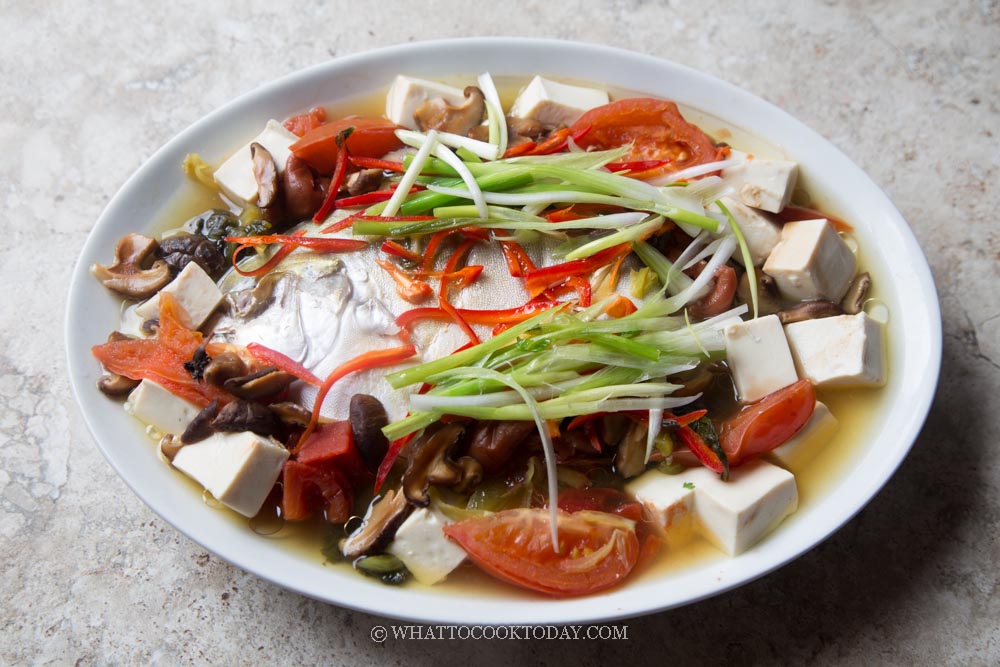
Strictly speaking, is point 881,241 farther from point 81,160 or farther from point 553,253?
point 81,160

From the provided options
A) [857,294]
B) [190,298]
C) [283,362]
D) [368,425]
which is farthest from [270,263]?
[857,294]

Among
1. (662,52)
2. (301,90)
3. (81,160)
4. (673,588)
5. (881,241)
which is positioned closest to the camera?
(673,588)

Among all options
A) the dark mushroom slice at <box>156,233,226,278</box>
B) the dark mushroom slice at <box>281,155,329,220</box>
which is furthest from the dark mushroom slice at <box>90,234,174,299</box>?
the dark mushroom slice at <box>281,155,329,220</box>

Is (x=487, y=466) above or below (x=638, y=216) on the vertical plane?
below

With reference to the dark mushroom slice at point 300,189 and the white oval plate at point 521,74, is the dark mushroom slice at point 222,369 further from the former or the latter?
the dark mushroom slice at point 300,189

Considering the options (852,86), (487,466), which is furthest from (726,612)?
(852,86)

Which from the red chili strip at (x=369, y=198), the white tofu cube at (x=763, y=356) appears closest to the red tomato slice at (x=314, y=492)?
the red chili strip at (x=369, y=198)
